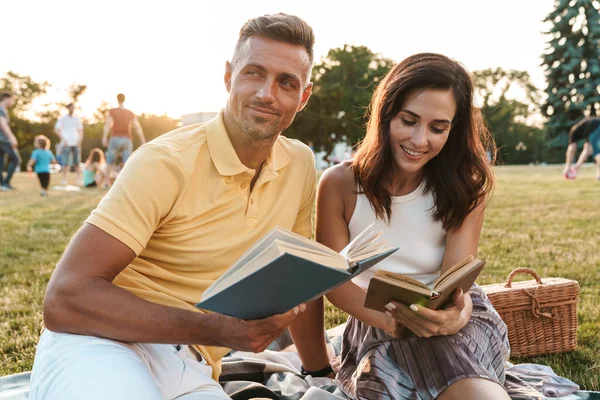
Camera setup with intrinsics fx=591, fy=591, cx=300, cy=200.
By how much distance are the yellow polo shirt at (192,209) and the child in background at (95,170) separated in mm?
14145

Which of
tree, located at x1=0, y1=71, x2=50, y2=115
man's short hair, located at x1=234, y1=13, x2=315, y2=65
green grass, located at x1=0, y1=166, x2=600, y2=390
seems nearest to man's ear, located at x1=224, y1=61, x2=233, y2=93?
man's short hair, located at x1=234, y1=13, x2=315, y2=65

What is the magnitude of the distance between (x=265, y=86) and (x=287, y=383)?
1.58 metres

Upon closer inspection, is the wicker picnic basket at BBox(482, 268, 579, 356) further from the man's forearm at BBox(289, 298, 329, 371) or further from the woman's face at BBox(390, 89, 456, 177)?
the woman's face at BBox(390, 89, 456, 177)

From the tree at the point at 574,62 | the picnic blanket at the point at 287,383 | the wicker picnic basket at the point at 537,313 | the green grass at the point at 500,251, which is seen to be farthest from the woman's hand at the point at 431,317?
the tree at the point at 574,62

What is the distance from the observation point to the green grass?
3750mm

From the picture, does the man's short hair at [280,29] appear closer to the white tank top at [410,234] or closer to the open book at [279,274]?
the white tank top at [410,234]

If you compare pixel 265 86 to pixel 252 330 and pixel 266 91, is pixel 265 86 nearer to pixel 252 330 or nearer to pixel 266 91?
pixel 266 91

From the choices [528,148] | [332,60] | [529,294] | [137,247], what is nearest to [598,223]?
[529,294]

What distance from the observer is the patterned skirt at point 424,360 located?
2330 millimetres

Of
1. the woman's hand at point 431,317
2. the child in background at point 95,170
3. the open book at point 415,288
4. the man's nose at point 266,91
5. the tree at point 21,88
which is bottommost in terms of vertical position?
the child in background at point 95,170

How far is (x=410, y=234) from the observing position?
284 centimetres

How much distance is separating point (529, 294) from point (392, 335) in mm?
1439

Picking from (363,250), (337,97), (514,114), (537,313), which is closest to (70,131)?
(537,313)

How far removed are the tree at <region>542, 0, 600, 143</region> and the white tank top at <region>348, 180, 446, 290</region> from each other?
41.1m
